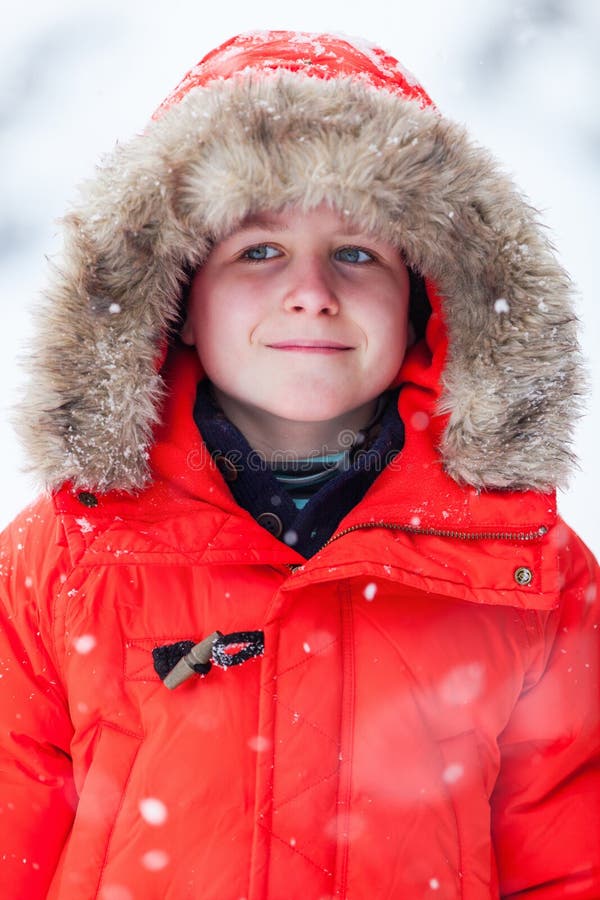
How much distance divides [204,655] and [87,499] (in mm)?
302

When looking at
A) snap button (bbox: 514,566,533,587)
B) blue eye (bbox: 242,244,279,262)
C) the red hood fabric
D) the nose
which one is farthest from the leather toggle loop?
the red hood fabric

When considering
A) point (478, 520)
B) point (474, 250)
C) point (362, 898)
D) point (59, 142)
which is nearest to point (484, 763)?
point (362, 898)

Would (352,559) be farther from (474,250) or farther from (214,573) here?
(474,250)

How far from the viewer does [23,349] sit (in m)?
1.37

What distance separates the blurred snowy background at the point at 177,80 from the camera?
112 inches

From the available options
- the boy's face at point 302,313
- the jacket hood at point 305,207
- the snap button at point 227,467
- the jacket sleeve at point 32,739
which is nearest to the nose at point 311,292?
the boy's face at point 302,313

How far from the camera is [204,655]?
1.25 m

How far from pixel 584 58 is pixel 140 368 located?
2434 mm

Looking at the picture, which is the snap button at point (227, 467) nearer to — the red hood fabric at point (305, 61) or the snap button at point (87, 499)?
the snap button at point (87, 499)

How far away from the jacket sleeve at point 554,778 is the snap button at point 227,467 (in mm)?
585

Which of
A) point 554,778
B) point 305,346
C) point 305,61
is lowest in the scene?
point 554,778

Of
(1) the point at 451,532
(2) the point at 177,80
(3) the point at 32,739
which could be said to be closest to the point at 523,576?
(1) the point at 451,532

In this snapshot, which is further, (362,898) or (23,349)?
(23,349)

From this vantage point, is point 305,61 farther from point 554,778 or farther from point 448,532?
point 554,778
